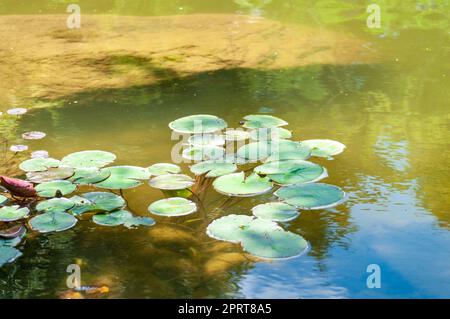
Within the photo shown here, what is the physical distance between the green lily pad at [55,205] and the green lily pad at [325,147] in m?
→ 0.87

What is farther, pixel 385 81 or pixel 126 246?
pixel 385 81

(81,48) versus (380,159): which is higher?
(81,48)

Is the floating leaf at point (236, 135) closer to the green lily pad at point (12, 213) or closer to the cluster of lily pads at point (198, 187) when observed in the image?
the cluster of lily pads at point (198, 187)

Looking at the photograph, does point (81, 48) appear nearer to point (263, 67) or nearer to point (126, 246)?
point (263, 67)

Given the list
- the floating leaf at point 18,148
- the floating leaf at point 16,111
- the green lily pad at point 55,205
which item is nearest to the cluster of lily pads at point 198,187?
the green lily pad at point 55,205

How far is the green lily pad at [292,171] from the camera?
201 cm

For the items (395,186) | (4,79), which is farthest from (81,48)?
(395,186)

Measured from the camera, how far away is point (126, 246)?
1748 millimetres

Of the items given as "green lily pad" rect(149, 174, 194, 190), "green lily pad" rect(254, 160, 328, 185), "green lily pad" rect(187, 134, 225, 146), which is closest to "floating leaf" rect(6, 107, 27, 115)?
"green lily pad" rect(187, 134, 225, 146)

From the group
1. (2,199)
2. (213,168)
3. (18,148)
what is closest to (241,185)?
(213,168)

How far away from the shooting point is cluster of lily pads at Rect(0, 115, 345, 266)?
1.76m

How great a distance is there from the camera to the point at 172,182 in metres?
2.02

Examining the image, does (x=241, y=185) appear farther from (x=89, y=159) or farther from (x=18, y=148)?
(x=18, y=148)

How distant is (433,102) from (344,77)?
514 millimetres
